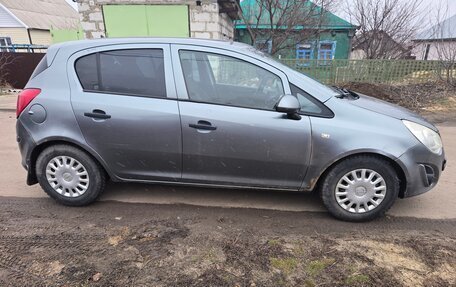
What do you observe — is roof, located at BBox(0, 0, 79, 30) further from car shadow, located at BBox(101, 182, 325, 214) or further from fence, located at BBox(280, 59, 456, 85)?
car shadow, located at BBox(101, 182, 325, 214)

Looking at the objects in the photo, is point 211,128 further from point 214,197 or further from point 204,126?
point 214,197

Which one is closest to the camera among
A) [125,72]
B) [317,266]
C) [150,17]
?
[317,266]

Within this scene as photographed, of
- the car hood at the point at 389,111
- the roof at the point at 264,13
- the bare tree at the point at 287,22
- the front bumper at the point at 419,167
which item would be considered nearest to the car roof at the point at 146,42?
the car hood at the point at 389,111

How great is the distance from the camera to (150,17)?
Result: 1102cm

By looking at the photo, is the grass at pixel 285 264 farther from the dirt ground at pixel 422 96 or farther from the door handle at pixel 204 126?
the dirt ground at pixel 422 96

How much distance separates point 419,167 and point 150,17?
9876mm

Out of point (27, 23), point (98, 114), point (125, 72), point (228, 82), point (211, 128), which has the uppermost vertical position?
point (27, 23)

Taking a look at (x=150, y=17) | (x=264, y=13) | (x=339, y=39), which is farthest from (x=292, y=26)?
(x=339, y=39)

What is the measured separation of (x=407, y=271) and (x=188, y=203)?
2.17 meters

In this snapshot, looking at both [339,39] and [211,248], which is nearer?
[211,248]

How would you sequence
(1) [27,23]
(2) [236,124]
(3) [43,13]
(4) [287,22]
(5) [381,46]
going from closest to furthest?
(2) [236,124]
(4) [287,22]
(5) [381,46]
(1) [27,23]
(3) [43,13]

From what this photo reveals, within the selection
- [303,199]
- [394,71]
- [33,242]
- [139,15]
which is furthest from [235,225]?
[394,71]

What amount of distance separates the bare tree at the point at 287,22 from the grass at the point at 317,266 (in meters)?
12.1

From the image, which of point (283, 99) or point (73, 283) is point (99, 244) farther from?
point (283, 99)
